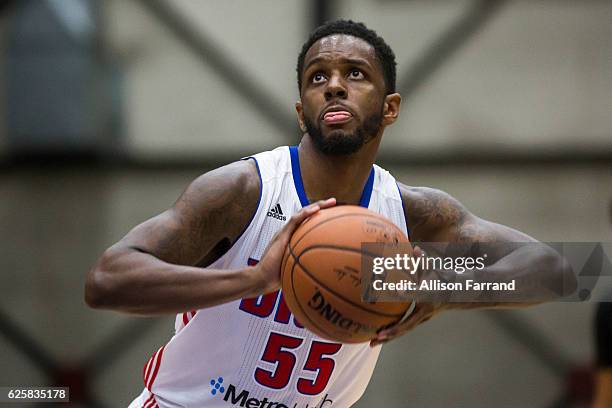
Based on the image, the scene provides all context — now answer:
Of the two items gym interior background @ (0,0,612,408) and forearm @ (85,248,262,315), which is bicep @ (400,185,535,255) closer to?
forearm @ (85,248,262,315)

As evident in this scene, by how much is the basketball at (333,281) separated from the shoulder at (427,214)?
98cm

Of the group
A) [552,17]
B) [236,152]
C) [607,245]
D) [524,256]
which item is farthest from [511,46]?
[524,256]

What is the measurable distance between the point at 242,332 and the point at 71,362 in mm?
4996

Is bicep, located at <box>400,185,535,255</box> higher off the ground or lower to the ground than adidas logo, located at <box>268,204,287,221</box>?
higher

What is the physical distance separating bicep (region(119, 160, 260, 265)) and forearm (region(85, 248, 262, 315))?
10 centimetres

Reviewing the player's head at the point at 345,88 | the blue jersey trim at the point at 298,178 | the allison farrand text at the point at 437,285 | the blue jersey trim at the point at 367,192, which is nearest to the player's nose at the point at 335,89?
the player's head at the point at 345,88

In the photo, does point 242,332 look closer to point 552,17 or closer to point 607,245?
point 607,245

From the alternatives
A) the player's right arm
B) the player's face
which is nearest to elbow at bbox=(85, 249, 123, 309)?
the player's right arm

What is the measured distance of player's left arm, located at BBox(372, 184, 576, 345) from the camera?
4.11m

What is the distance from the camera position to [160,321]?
335 inches

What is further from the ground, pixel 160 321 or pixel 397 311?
pixel 160 321

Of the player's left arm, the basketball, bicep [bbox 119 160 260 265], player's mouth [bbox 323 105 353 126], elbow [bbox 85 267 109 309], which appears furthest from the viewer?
the player's left arm

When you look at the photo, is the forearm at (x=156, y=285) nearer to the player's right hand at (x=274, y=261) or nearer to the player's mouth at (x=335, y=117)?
the player's right hand at (x=274, y=261)

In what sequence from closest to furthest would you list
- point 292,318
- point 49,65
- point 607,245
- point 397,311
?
point 397,311
point 292,318
point 607,245
point 49,65
